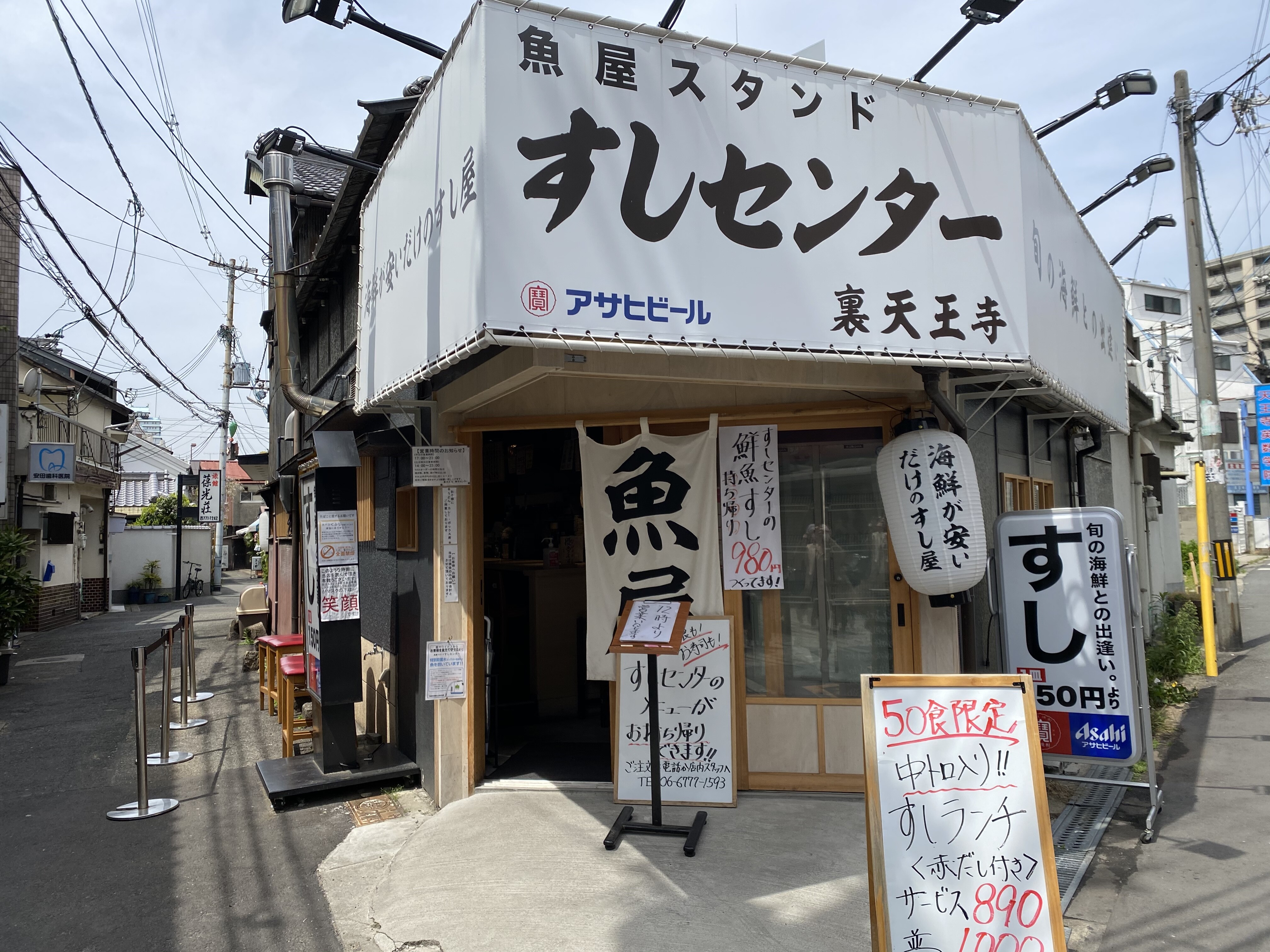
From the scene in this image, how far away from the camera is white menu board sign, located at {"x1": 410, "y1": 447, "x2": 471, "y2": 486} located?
684cm

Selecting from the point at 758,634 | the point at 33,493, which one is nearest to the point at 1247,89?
the point at 758,634

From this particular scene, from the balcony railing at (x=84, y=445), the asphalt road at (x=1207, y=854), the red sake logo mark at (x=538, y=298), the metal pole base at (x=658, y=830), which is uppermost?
the balcony railing at (x=84, y=445)

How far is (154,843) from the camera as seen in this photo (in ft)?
21.3

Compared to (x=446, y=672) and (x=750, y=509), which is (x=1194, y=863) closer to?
(x=750, y=509)

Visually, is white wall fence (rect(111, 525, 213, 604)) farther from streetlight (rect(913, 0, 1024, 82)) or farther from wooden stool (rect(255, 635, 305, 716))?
streetlight (rect(913, 0, 1024, 82))

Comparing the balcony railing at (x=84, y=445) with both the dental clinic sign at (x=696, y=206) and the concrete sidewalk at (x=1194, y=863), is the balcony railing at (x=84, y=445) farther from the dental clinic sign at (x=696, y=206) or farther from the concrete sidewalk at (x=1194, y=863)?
the concrete sidewalk at (x=1194, y=863)

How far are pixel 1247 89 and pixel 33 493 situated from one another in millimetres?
28392

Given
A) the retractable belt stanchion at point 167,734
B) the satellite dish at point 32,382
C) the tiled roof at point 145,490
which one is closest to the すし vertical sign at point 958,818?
A: the retractable belt stanchion at point 167,734

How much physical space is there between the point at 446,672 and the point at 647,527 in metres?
2.06

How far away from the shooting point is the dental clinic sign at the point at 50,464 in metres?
20.1

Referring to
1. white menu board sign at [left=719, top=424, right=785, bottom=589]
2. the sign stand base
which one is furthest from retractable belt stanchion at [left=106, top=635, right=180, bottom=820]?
white menu board sign at [left=719, top=424, right=785, bottom=589]

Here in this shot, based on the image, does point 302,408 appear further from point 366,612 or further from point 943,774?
point 943,774

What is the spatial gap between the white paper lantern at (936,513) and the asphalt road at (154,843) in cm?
437

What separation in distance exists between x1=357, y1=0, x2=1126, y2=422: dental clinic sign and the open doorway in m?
4.09
